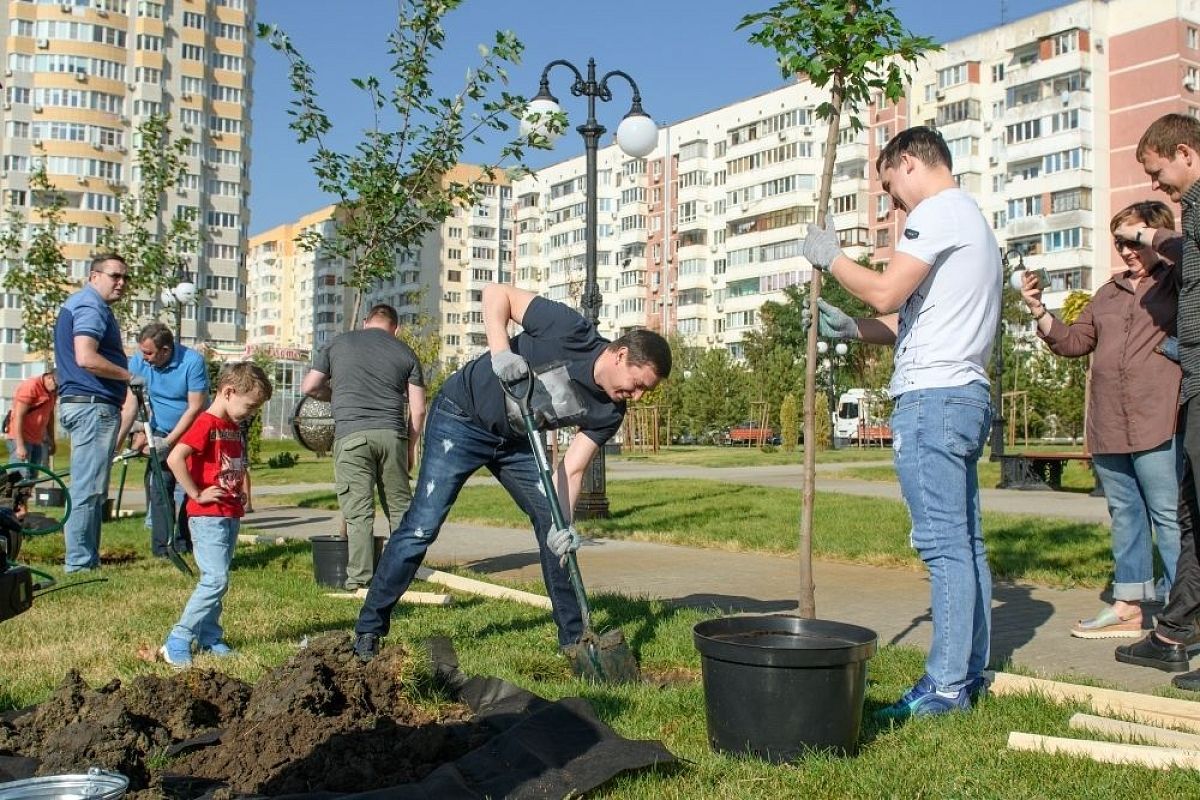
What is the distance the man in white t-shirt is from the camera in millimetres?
4227

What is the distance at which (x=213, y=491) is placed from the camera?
542cm

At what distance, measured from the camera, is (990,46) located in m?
69.0

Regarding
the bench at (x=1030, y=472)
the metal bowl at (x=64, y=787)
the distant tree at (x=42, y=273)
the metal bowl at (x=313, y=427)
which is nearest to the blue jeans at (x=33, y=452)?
the metal bowl at (x=313, y=427)

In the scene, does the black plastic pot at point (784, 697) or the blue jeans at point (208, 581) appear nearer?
the black plastic pot at point (784, 697)

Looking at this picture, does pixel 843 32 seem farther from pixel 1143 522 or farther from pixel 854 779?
pixel 854 779

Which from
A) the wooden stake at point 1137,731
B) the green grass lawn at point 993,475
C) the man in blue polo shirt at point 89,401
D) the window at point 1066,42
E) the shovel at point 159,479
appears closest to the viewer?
the wooden stake at point 1137,731

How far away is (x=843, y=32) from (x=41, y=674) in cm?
457

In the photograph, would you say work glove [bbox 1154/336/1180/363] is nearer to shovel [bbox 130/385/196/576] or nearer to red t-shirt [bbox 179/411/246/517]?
red t-shirt [bbox 179/411/246/517]

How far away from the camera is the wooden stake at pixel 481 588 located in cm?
680

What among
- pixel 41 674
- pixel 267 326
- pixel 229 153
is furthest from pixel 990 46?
pixel 267 326

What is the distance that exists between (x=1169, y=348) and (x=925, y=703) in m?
2.60

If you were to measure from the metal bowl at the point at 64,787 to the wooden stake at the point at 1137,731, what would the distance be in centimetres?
308

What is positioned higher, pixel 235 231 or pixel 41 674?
pixel 235 231

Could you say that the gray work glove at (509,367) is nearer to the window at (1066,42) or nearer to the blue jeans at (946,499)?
the blue jeans at (946,499)
